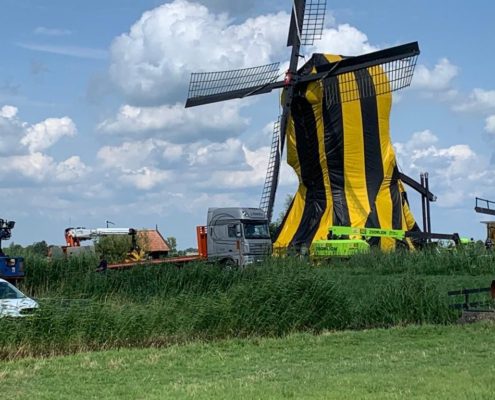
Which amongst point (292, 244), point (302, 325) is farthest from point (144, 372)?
point (292, 244)

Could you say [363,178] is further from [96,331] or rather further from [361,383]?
[361,383]

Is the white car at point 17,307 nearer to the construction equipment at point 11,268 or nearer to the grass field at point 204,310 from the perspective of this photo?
the grass field at point 204,310

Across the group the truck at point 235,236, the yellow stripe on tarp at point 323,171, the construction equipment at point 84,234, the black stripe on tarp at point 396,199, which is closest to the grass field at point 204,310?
the truck at point 235,236

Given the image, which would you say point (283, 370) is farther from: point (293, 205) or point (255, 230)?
point (293, 205)

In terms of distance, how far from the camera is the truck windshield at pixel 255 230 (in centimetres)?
4003

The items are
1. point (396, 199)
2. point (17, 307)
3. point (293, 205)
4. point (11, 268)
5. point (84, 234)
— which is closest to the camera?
point (17, 307)

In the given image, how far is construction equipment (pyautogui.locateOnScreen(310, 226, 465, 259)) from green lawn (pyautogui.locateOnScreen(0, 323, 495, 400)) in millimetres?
24104

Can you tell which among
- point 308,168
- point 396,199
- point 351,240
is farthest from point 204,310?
point 396,199

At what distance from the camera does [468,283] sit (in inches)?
1040

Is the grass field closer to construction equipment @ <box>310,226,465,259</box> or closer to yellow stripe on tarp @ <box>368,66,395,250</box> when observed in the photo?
construction equipment @ <box>310,226,465,259</box>

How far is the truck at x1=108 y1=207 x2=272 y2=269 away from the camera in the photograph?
1559 inches

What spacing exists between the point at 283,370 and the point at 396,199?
1344 inches

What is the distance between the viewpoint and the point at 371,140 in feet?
142

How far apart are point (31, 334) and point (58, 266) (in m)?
17.0
